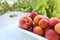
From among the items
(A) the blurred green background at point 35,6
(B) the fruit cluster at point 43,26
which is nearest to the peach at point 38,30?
(B) the fruit cluster at point 43,26

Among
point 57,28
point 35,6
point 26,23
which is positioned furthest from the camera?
point 35,6

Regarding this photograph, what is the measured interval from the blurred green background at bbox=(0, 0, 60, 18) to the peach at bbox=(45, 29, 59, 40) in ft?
1.83

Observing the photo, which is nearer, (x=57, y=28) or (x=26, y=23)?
(x=57, y=28)

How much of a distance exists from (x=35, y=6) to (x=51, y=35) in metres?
0.68

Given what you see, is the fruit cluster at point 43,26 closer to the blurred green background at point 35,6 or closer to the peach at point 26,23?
the peach at point 26,23

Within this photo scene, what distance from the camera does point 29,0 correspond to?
A: 1.34m

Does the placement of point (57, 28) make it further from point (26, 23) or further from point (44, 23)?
point (26, 23)

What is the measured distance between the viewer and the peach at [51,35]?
0.70m

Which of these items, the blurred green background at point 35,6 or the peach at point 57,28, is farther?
the blurred green background at point 35,6

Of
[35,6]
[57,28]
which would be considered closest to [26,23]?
[57,28]

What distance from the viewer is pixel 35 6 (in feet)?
4.42

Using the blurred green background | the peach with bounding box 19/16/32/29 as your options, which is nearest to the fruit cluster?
the peach with bounding box 19/16/32/29

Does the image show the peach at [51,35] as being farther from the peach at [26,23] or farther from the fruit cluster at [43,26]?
the peach at [26,23]

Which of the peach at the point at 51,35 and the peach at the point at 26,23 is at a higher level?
the peach at the point at 26,23
